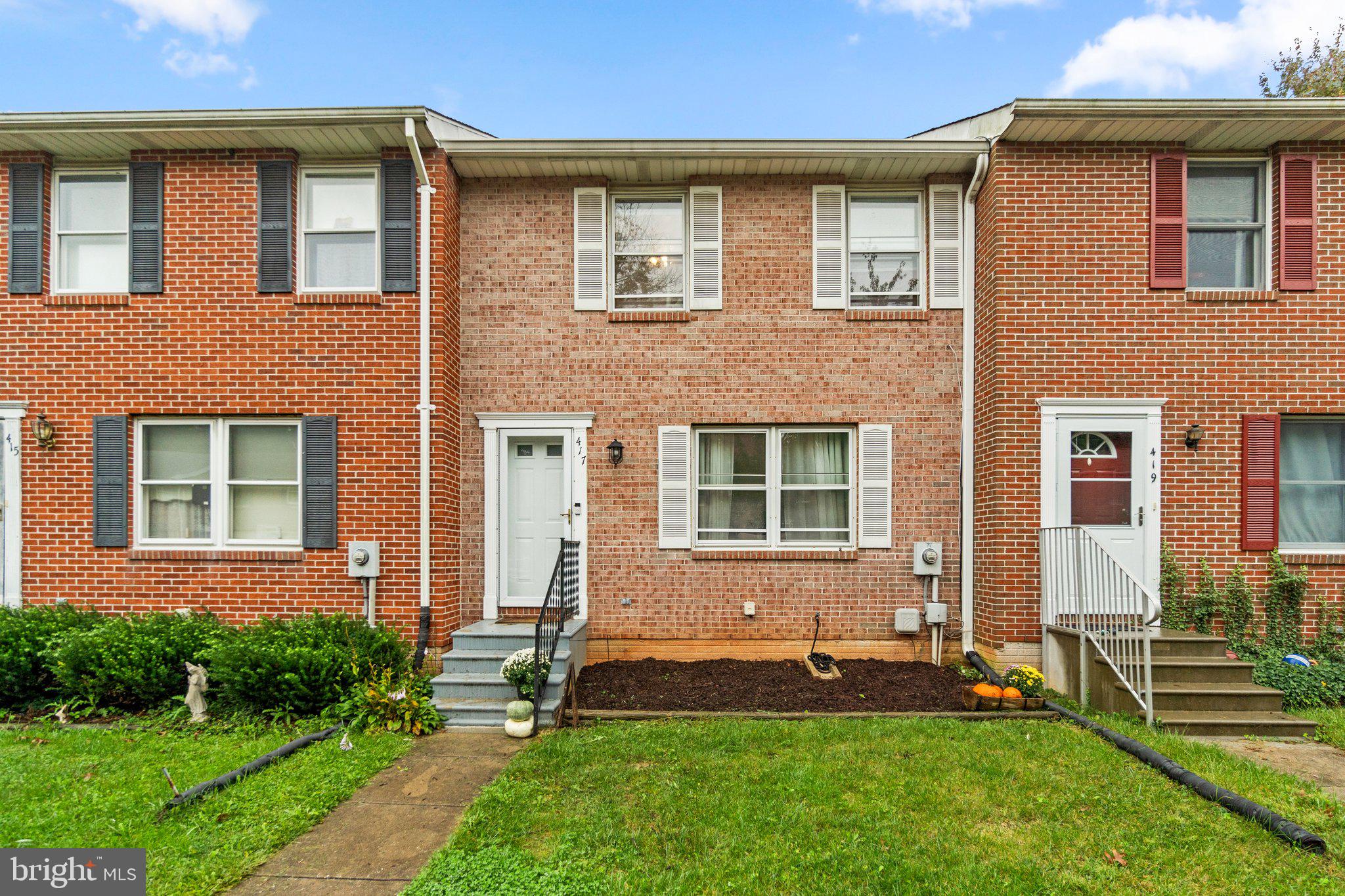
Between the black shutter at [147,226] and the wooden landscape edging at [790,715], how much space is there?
247 inches

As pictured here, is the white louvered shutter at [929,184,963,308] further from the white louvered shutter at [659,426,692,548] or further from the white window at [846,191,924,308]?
the white louvered shutter at [659,426,692,548]

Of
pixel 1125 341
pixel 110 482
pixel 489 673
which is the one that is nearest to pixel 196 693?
pixel 489 673

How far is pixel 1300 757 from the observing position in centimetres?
493

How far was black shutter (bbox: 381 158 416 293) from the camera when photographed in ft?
22.5

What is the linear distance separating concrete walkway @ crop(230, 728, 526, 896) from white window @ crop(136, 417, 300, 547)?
10.7 ft

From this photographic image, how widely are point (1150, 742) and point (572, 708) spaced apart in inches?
177

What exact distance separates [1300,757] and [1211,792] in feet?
5.27

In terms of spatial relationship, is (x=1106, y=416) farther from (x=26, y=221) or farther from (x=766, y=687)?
(x=26, y=221)

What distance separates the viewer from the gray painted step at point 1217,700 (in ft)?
18.1

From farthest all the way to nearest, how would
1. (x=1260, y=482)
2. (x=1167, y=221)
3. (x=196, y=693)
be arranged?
1. (x=1167, y=221)
2. (x=1260, y=482)
3. (x=196, y=693)

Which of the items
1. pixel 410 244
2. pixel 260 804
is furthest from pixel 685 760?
pixel 410 244

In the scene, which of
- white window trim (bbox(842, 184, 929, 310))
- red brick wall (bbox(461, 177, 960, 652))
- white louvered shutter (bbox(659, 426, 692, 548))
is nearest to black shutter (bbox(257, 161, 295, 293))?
red brick wall (bbox(461, 177, 960, 652))

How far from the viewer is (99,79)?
1224 cm

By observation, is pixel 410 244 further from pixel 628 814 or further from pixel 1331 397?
pixel 1331 397
